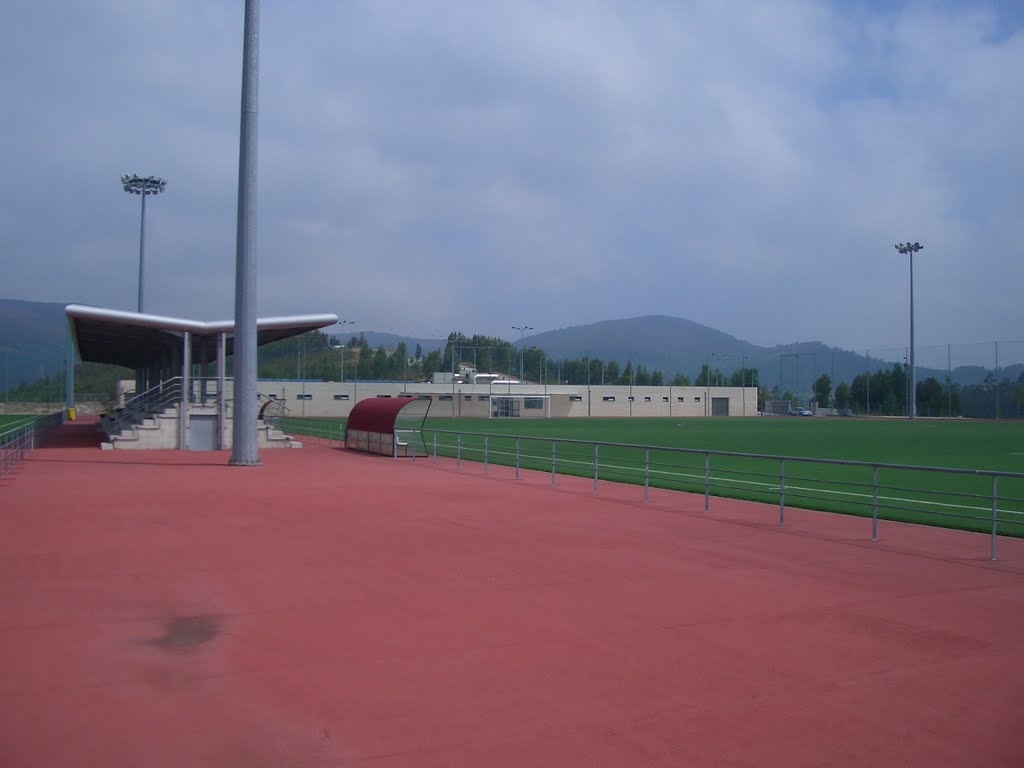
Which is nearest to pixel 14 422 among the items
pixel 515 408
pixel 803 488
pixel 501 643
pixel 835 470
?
pixel 515 408

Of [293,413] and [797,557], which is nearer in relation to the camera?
[797,557]

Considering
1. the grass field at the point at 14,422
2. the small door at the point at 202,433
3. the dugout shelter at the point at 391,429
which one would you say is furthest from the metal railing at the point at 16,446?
the dugout shelter at the point at 391,429

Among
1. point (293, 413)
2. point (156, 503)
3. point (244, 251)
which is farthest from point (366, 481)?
point (293, 413)

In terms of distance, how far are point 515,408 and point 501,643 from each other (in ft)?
252

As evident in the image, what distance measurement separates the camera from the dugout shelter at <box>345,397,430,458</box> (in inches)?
1109

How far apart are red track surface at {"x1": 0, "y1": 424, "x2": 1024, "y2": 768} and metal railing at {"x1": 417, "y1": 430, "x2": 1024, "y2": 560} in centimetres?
97

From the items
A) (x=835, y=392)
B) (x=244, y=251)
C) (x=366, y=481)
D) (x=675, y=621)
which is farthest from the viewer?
(x=835, y=392)

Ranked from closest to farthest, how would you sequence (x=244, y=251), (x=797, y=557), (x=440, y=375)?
(x=797, y=557)
(x=244, y=251)
(x=440, y=375)

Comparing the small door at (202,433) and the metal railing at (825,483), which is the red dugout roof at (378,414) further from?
the small door at (202,433)

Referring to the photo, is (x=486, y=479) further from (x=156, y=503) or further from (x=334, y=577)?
(x=334, y=577)

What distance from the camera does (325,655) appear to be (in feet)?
21.3

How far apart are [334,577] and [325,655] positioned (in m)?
2.82

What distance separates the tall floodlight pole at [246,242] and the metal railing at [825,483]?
5.85 metres

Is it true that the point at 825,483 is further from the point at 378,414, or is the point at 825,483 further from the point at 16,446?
the point at 16,446
